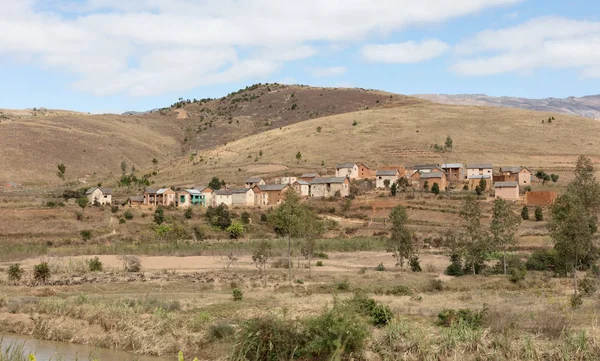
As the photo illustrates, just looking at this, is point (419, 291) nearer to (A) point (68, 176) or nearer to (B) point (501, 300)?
(B) point (501, 300)

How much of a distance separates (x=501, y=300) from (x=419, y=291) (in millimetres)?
6357

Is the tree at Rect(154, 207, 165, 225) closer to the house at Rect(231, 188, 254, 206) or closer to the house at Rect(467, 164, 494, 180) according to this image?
the house at Rect(231, 188, 254, 206)

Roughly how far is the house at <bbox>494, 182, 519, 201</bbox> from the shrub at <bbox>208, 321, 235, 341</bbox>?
67605 millimetres

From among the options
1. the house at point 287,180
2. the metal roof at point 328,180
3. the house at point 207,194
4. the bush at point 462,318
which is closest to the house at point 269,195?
the metal roof at point 328,180

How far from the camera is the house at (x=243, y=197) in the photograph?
90.0 meters

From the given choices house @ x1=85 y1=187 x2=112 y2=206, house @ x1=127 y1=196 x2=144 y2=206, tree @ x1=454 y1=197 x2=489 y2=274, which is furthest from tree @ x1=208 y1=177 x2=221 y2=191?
tree @ x1=454 y1=197 x2=489 y2=274

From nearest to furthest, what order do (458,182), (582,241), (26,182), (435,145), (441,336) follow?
(441,336), (582,241), (458,182), (26,182), (435,145)

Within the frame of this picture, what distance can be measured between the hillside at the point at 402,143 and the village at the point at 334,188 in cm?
1178

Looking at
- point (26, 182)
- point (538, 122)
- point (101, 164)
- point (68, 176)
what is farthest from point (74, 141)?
point (538, 122)

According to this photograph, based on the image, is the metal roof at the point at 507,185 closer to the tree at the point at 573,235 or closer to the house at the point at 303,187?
the house at the point at 303,187

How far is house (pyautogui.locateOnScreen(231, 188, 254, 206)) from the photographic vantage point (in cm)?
9000

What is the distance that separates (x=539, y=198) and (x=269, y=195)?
35963mm

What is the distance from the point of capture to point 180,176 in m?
113

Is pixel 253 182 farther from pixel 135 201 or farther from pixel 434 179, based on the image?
pixel 434 179
